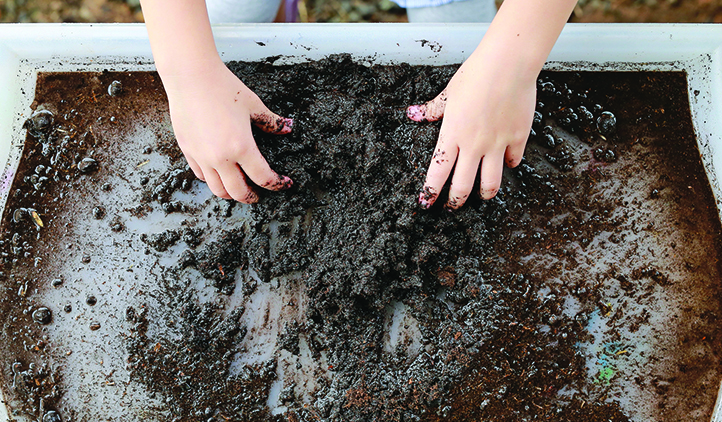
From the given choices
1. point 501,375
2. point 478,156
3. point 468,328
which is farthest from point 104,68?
point 501,375

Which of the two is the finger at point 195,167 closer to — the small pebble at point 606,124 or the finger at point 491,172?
the finger at point 491,172

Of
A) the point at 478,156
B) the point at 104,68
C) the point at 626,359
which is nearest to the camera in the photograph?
the point at 478,156

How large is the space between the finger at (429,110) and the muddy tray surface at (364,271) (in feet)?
0.07

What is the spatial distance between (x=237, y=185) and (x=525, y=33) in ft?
2.10

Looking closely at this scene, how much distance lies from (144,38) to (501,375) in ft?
3.72

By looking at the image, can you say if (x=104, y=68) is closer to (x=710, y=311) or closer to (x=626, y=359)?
(x=626, y=359)

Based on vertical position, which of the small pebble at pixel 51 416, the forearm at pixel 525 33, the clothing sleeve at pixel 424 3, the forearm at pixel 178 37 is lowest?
the small pebble at pixel 51 416

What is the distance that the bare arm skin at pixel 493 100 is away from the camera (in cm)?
83

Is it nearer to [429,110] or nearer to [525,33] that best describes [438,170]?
[429,110]

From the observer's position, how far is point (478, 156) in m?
0.90

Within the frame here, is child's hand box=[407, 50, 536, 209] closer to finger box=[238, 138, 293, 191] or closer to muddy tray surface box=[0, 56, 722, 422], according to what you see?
muddy tray surface box=[0, 56, 722, 422]

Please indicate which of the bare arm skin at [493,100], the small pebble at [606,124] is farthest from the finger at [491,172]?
the small pebble at [606,124]

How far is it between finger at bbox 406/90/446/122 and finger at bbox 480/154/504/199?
15 cm

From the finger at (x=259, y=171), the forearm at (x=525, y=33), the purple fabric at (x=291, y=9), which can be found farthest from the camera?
the purple fabric at (x=291, y=9)
